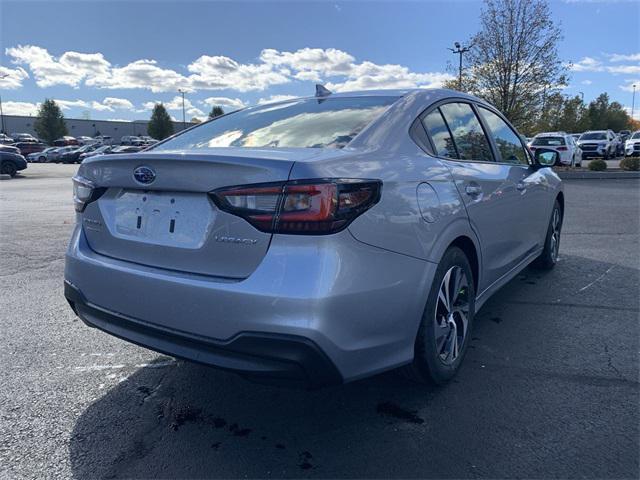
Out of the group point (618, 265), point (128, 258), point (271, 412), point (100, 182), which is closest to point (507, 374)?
point (271, 412)

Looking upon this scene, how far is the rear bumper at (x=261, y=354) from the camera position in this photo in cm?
202

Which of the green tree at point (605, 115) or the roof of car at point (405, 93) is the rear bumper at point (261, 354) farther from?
the green tree at point (605, 115)

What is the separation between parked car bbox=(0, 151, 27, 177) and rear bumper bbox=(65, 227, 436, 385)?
967 inches

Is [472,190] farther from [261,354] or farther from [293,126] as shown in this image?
[261,354]

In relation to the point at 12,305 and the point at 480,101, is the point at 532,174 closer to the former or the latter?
the point at 480,101

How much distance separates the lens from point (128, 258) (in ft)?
8.13

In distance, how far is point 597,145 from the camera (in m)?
29.2

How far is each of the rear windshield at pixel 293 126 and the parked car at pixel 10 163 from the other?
77.6 feet

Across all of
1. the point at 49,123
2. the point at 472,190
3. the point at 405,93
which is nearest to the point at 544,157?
the point at 472,190

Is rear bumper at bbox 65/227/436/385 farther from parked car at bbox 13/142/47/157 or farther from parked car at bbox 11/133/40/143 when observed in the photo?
parked car at bbox 11/133/40/143

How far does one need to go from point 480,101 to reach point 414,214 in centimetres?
198

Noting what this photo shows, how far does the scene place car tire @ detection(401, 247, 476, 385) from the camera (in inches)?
103

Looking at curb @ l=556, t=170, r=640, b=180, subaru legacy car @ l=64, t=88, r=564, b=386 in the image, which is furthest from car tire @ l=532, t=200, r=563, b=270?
curb @ l=556, t=170, r=640, b=180

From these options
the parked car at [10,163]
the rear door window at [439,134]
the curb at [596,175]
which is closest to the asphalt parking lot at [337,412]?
the rear door window at [439,134]
